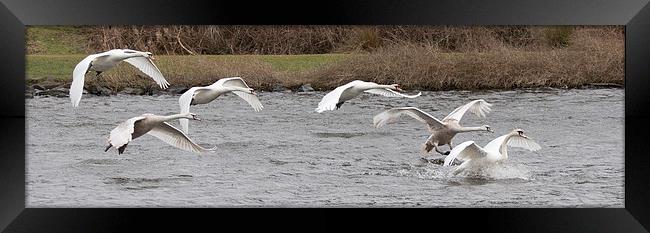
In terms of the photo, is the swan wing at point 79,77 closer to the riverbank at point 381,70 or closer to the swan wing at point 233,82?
the riverbank at point 381,70

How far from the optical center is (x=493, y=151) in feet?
17.9

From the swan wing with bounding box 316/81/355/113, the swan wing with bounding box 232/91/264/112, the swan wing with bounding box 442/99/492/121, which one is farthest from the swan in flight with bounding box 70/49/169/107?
the swan wing with bounding box 442/99/492/121

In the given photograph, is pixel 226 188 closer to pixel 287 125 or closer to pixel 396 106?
pixel 287 125

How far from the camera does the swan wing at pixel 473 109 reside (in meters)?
5.44

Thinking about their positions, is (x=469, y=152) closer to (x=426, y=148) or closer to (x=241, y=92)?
(x=426, y=148)

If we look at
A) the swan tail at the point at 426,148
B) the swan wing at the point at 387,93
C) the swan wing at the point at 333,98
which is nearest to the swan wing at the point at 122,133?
the swan wing at the point at 333,98

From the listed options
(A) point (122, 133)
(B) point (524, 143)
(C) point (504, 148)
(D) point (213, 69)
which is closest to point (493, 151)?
(C) point (504, 148)

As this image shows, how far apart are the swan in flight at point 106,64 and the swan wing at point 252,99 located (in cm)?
42

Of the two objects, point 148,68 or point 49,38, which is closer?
point 49,38

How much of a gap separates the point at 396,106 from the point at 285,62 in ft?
2.03

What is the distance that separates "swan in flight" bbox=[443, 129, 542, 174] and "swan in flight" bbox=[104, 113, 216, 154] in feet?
4.29

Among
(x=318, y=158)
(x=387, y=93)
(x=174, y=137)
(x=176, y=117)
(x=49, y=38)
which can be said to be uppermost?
(x=49, y=38)
